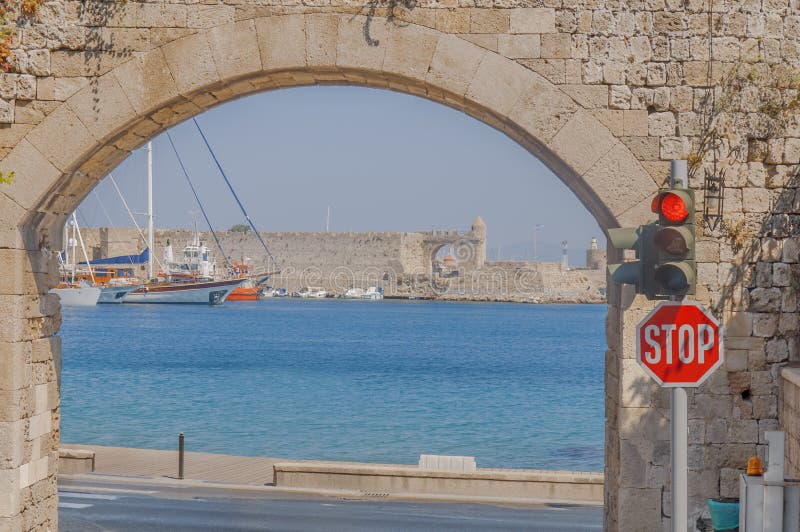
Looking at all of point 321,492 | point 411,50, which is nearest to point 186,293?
point 321,492

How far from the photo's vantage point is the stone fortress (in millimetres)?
72844

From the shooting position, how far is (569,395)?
34.8 metres

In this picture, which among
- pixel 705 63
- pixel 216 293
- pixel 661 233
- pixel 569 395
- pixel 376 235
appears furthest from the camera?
pixel 216 293

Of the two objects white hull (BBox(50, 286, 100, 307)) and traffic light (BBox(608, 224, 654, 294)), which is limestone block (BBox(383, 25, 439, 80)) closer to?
traffic light (BBox(608, 224, 654, 294))

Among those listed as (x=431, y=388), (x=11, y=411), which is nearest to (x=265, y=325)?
(x=431, y=388)

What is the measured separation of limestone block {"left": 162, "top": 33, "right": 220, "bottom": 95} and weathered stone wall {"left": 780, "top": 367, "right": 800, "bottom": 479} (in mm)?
4343

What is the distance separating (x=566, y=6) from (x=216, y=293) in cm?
7561

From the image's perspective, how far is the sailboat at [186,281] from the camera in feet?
240

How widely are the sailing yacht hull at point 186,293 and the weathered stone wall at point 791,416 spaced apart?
71.4m

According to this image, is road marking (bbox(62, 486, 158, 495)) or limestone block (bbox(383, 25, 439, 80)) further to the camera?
road marking (bbox(62, 486, 158, 495))

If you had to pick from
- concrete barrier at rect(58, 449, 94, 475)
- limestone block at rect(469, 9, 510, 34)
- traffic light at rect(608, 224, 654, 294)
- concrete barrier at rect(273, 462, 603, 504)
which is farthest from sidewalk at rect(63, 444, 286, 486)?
traffic light at rect(608, 224, 654, 294)

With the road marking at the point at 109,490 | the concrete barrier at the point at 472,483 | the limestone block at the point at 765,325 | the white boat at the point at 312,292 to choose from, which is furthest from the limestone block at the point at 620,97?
the white boat at the point at 312,292

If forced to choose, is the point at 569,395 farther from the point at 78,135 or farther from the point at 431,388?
the point at 78,135

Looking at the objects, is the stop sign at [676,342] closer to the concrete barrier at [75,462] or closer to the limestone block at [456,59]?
the limestone block at [456,59]
